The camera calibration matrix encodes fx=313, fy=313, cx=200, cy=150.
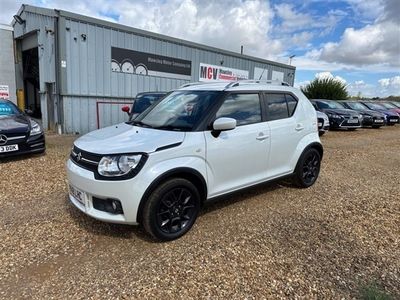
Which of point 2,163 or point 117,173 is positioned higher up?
point 117,173

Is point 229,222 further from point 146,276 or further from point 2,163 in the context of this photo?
point 2,163

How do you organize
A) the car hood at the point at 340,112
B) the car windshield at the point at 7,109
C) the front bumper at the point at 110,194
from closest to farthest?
1. the front bumper at the point at 110,194
2. the car windshield at the point at 7,109
3. the car hood at the point at 340,112

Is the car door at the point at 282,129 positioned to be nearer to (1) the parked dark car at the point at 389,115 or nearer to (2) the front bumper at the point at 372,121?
(2) the front bumper at the point at 372,121

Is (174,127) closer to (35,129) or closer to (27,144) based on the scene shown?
(27,144)

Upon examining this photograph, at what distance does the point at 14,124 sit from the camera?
21.7ft

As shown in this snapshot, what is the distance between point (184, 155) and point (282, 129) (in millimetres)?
1827

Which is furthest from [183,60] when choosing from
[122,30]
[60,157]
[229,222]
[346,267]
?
[346,267]

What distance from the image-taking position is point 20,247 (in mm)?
3230

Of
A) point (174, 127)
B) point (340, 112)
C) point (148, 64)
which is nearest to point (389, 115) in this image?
point (340, 112)

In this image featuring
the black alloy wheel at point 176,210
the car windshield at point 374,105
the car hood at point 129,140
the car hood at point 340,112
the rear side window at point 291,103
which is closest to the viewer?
the car hood at point 129,140

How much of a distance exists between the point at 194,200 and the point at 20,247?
187 centimetres

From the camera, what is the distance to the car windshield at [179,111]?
367cm

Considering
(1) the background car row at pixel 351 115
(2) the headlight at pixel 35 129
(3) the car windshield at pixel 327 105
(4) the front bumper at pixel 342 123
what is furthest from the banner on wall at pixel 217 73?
(2) the headlight at pixel 35 129

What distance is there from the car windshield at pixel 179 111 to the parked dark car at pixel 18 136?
A: 11.7 feet
